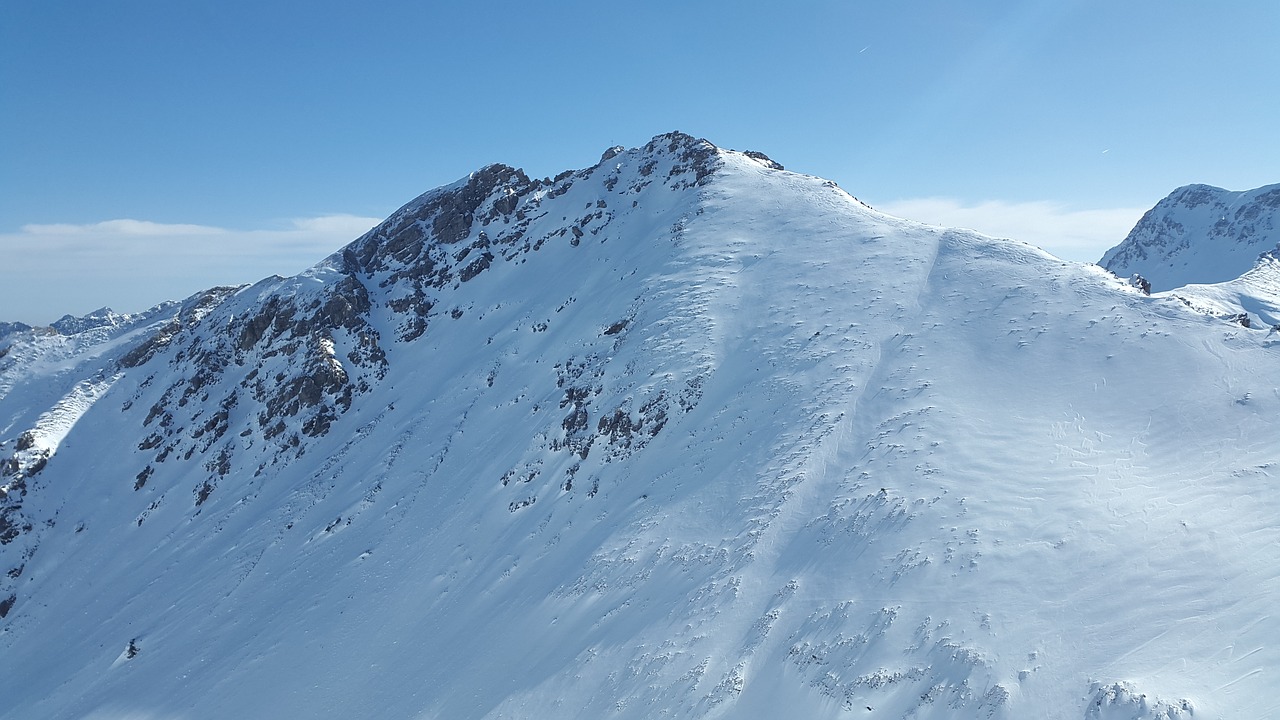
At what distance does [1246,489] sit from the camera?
18.6m

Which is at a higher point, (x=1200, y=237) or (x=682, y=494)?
(x=1200, y=237)

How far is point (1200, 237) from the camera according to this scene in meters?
120

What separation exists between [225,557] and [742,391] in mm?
31474

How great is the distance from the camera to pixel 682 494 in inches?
980

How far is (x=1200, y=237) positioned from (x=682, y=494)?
150045 mm

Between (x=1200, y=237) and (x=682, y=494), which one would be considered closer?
(x=682, y=494)

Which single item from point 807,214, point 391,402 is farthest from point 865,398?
point 391,402

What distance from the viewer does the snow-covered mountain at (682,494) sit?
53.7 ft

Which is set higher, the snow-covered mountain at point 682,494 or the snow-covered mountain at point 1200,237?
the snow-covered mountain at point 1200,237

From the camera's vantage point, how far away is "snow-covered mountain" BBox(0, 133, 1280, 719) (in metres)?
16.4

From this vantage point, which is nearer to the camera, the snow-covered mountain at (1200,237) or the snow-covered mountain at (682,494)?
the snow-covered mountain at (682,494)

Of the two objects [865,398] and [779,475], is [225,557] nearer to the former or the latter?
[779,475]

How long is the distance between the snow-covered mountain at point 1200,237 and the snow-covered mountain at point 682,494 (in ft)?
343

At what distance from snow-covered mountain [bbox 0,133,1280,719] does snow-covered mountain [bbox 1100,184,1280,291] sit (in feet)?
343
